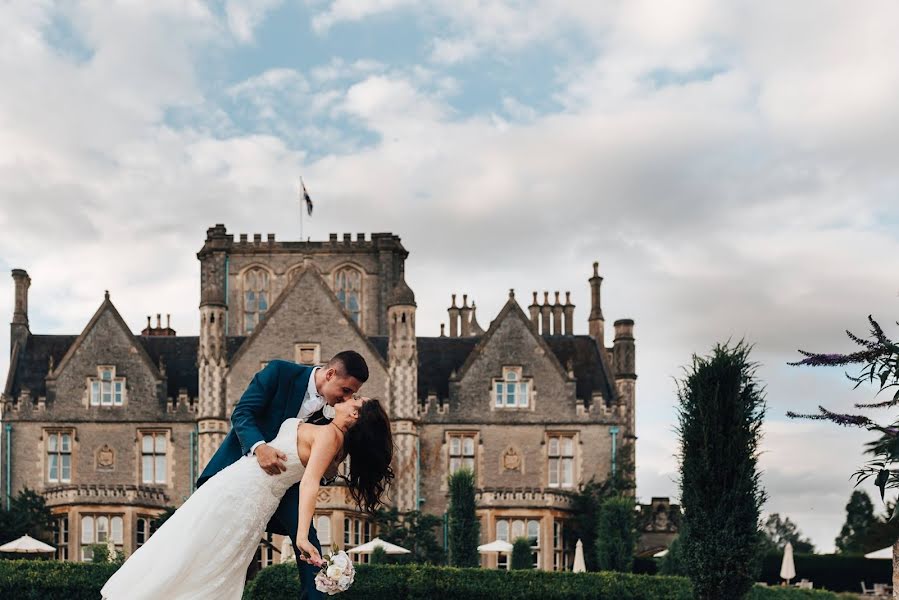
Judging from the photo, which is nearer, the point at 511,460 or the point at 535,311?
the point at 511,460

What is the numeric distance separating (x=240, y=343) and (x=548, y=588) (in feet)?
67.5

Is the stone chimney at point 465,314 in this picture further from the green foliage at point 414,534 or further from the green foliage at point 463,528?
the green foliage at point 463,528

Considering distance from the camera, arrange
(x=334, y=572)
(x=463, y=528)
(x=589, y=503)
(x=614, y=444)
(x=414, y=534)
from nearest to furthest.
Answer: (x=334, y=572) < (x=463, y=528) < (x=414, y=534) < (x=589, y=503) < (x=614, y=444)

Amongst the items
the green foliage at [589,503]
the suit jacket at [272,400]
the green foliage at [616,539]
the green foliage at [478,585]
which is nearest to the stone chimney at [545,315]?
the green foliage at [589,503]

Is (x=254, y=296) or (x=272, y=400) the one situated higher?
(x=254, y=296)

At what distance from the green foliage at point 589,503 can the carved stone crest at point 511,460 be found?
2.02 meters

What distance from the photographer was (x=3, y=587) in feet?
80.7

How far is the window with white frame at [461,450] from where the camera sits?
137 feet

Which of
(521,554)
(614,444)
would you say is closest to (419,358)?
(614,444)

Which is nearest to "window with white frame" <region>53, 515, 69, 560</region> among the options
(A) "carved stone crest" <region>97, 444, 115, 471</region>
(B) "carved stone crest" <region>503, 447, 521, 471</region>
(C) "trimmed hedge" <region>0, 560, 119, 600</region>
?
(A) "carved stone crest" <region>97, 444, 115, 471</region>

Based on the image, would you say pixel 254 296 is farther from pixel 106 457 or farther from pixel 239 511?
pixel 239 511

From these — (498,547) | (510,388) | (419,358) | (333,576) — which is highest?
(419,358)

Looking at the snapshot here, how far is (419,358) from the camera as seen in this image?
1743 inches

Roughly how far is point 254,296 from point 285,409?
40.6 meters
